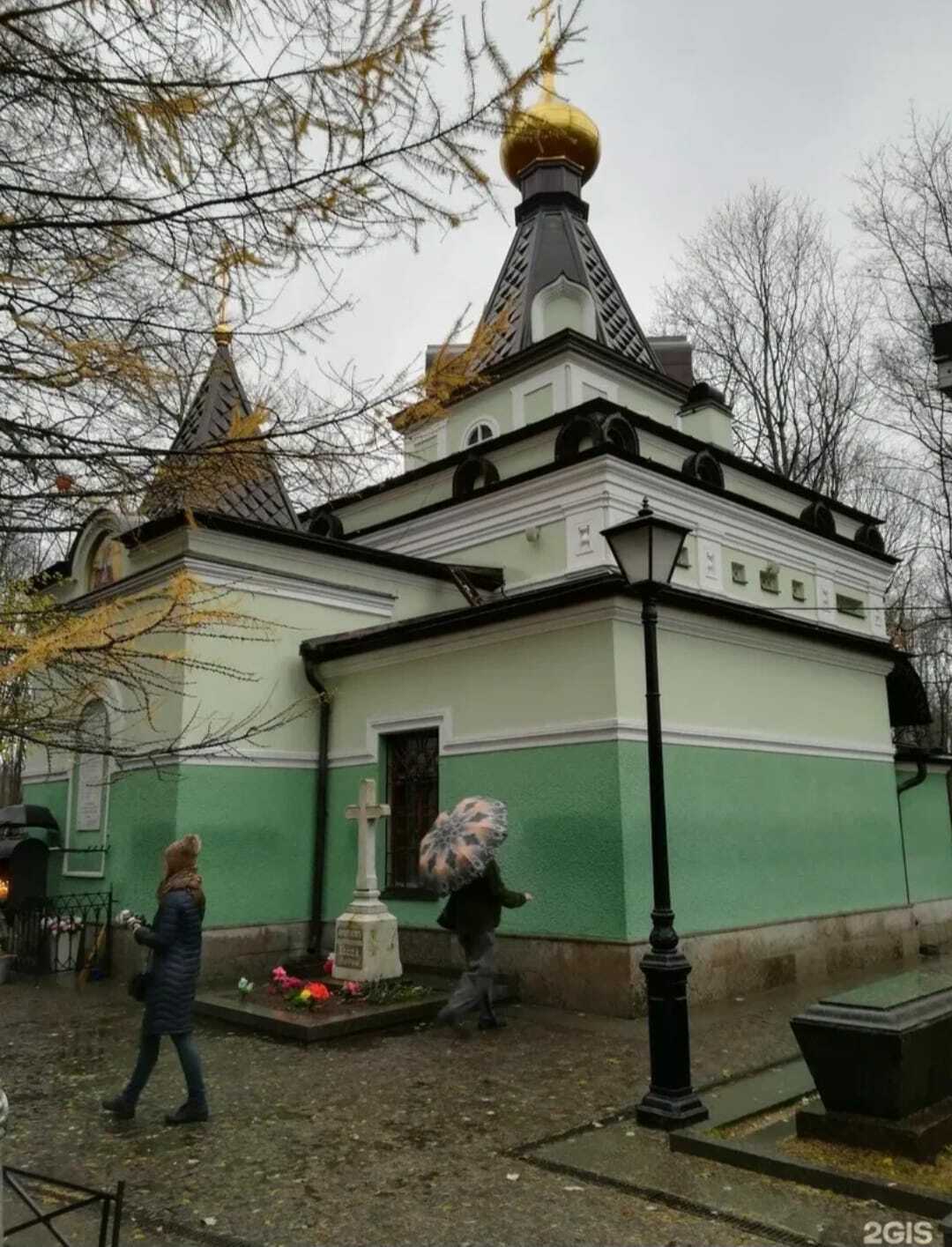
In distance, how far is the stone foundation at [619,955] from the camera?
9.73 m

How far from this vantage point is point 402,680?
12.6m

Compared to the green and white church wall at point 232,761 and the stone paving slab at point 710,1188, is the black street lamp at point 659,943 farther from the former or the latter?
the green and white church wall at point 232,761

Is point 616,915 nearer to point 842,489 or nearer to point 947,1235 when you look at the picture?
point 947,1235

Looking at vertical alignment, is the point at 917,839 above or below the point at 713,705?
below

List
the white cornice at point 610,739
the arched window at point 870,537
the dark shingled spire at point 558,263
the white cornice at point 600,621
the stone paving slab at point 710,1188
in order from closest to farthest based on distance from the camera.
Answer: the stone paving slab at point 710,1188, the white cornice at point 610,739, the white cornice at point 600,621, the dark shingled spire at point 558,263, the arched window at point 870,537

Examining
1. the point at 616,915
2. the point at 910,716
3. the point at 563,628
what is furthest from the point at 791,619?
Answer: the point at 910,716

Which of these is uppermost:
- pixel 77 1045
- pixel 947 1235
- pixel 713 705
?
pixel 713 705

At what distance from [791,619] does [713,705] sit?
2040 mm

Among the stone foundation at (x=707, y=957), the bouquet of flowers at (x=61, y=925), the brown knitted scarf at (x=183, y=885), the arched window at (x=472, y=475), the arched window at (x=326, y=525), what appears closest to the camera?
the brown knitted scarf at (x=183, y=885)

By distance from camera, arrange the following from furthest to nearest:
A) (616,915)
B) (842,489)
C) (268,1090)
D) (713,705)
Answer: (842,489) < (713,705) < (616,915) < (268,1090)

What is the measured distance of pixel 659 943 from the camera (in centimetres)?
650

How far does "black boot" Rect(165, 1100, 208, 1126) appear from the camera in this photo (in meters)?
6.42

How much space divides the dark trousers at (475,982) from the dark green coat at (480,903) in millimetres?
93

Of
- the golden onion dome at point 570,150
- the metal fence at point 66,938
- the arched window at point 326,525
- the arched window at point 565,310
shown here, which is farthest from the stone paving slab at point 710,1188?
the golden onion dome at point 570,150
